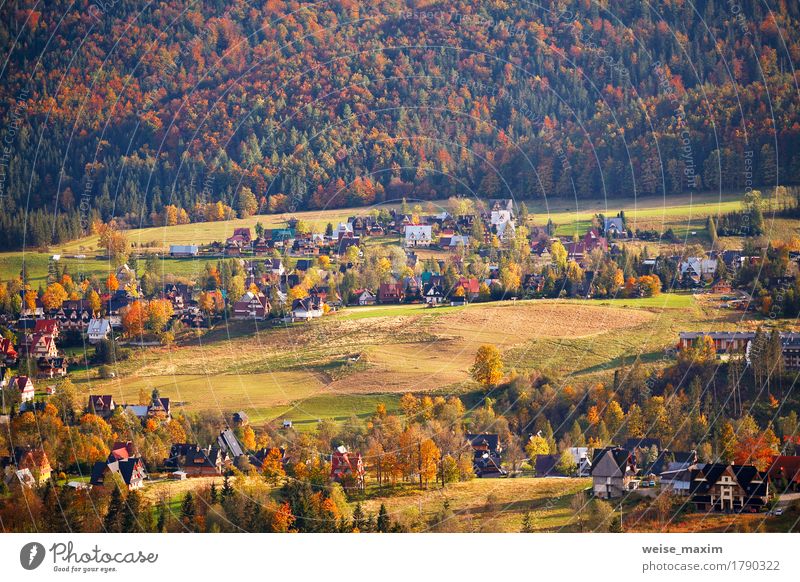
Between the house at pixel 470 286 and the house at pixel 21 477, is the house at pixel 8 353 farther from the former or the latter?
the house at pixel 470 286

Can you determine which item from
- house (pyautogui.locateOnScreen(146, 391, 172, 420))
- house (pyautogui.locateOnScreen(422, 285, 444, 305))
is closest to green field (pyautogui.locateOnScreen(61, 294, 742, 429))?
house (pyautogui.locateOnScreen(146, 391, 172, 420))

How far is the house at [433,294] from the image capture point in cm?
5878

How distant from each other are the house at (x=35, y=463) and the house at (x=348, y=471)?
347 inches

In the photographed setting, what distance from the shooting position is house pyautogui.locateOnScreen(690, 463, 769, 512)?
38.3 meters

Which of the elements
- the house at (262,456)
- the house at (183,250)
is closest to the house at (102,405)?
the house at (262,456)

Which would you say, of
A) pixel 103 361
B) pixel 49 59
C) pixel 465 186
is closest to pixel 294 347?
pixel 103 361

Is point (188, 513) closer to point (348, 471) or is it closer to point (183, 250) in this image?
point (348, 471)

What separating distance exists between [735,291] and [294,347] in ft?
57.9

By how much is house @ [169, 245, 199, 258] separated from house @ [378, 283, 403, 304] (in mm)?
12671

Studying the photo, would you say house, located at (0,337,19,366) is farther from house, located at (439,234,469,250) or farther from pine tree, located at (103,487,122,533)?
house, located at (439,234,469,250)

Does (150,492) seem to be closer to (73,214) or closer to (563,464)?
(563,464)

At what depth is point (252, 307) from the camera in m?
58.5

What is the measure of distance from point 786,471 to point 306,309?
24133 millimetres

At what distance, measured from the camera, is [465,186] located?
260ft
